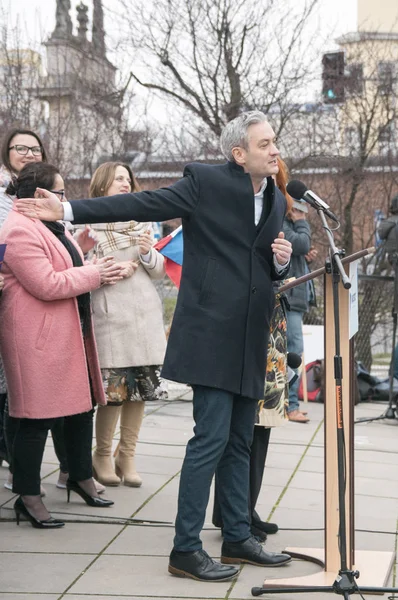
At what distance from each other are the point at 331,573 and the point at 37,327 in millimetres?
2023

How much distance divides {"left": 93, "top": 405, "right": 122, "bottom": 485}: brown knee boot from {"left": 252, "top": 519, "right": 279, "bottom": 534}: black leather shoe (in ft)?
4.34

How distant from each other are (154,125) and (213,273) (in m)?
9.26

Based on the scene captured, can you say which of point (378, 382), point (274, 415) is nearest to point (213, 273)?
point (274, 415)

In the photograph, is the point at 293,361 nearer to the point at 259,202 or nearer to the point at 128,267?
the point at 259,202

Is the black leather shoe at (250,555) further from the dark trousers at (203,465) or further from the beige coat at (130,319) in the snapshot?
the beige coat at (130,319)

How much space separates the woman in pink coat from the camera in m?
5.44

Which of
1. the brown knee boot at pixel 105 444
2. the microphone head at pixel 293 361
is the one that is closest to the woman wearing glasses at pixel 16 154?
the brown knee boot at pixel 105 444

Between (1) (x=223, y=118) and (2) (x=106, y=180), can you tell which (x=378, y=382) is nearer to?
(1) (x=223, y=118)

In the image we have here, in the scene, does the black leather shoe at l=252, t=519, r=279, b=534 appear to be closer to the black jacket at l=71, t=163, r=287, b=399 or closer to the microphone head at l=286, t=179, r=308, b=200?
the black jacket at l=71, t=163, r=287, b=399

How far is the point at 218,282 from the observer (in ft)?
15.3

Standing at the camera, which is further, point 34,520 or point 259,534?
point 34,520

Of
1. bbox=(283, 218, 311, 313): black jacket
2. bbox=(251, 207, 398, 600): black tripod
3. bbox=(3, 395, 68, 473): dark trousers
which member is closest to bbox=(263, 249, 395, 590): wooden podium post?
bbox=(251, 207, 398, 600): black tripod

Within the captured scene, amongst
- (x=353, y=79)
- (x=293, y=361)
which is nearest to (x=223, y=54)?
(x=353, y=79)

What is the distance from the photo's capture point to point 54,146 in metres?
13.4
